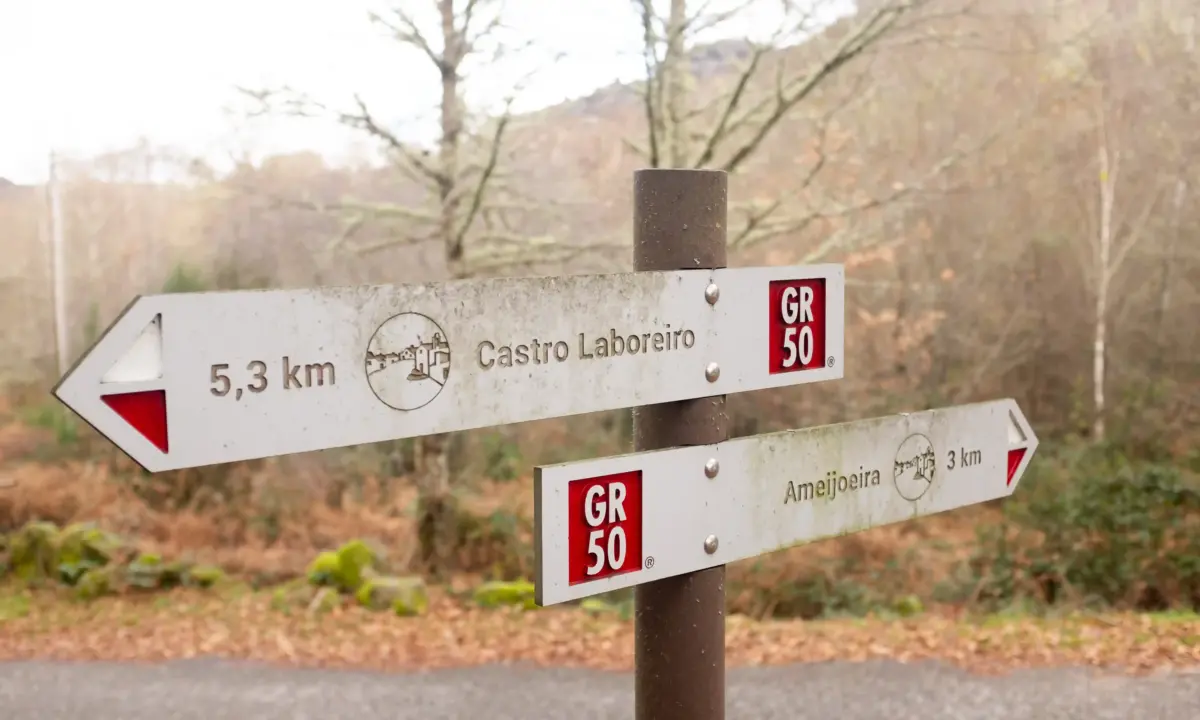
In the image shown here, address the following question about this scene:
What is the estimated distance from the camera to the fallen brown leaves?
655 cm

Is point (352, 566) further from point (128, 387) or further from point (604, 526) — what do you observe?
point (128, 387)

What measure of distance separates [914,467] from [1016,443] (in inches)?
17.5

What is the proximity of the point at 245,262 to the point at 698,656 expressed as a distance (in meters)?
12.2

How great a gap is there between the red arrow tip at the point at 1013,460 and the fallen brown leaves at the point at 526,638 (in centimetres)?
385

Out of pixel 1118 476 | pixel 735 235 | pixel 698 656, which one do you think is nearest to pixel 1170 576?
pixel 1118 476

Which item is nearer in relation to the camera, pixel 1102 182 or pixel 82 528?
pixel 82 528

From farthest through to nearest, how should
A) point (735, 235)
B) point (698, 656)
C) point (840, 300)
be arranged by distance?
1. point (735, 235)
2. point (840, 300)
3. point (698, 656)

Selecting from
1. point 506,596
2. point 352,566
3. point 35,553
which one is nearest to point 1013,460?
point 506,596

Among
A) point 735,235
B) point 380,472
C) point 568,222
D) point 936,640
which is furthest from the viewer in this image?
point 380,472

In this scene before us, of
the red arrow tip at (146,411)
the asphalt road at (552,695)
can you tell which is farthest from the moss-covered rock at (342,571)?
the red arrow tip at (146,411)

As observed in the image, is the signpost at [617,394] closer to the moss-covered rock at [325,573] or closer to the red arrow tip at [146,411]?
the red arrow tip at [146,411]

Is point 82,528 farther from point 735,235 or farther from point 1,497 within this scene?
point 735,235

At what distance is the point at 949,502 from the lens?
263 centimetres

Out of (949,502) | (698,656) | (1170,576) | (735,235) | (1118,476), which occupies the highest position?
(735,235)
